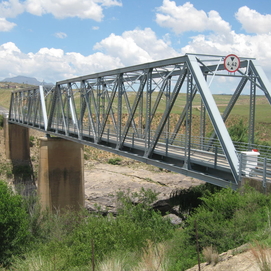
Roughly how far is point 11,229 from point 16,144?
110 feet

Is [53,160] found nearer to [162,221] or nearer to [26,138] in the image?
[162,221]

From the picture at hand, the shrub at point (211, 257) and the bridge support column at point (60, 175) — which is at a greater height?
the shrub at point (211, 257)

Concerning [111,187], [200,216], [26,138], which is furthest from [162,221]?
[26,138]

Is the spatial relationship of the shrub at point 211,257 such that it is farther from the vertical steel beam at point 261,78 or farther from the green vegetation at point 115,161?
the green vegetation at point 115,161

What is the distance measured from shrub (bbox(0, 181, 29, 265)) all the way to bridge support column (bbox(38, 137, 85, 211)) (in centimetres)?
902

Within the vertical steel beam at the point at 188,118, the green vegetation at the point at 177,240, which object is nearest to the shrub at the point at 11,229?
the green vegetation at the point at 177,240

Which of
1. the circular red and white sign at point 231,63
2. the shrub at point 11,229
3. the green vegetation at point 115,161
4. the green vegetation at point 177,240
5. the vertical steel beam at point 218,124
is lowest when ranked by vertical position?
the green vegetation at point 115,161

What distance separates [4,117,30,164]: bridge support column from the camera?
5309 centimetres

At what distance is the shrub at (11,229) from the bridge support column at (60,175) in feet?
29.6

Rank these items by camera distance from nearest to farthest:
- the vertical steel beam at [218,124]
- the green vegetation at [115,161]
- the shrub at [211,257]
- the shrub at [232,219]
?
1. the shrub at [211,257]
2. the shrub at [232,219]
3. the vertical steel beam at [218,124]
4. the green vegetation at [115,161]

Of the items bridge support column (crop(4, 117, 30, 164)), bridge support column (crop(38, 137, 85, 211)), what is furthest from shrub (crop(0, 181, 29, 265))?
bridge support column (crop(4, 117, 30, 164))

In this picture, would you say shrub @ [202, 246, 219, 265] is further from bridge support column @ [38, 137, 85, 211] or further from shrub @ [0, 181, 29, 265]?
bridge support column @ [38, 137, 85, 211]

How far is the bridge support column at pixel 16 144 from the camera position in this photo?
174 feet

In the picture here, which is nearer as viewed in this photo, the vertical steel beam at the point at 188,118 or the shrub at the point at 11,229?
the vertical steel beam at the point at 188,118
